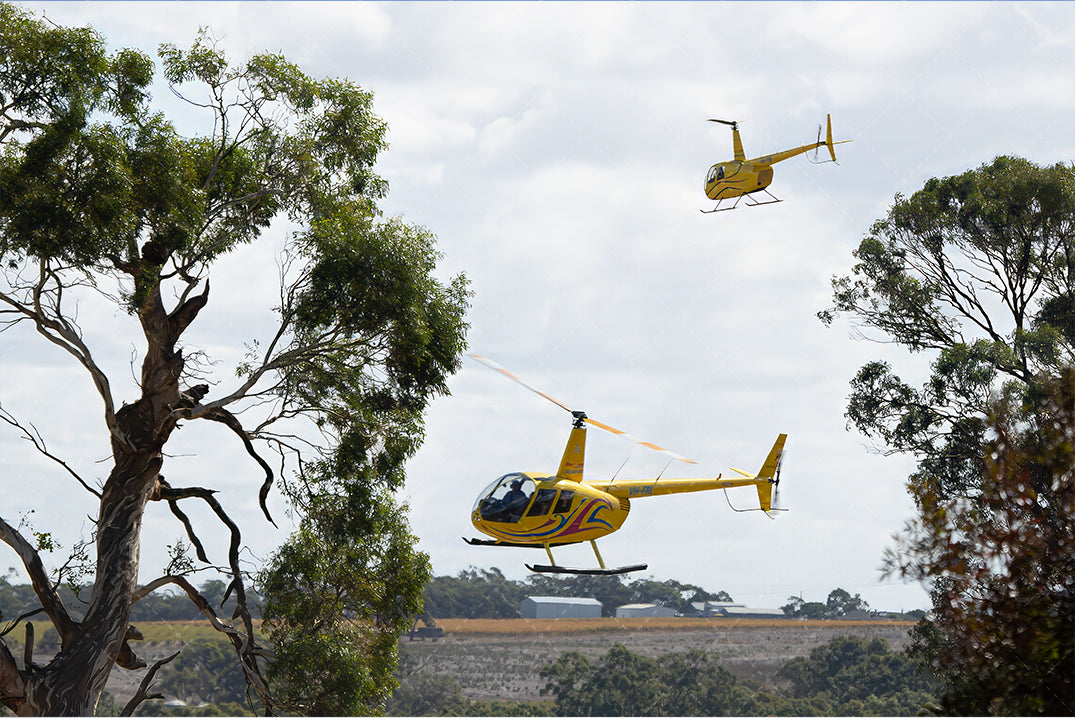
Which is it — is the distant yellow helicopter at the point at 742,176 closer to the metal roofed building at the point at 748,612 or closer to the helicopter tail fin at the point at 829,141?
the helicopter tail fin at the point at 829,141

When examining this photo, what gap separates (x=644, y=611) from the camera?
97500mm

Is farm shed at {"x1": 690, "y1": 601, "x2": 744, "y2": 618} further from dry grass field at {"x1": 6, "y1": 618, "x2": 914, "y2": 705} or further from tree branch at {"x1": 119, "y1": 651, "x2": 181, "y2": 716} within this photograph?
tree branch at {"x1": 119, "y1": 651, "x2": 181, "y2": 716}

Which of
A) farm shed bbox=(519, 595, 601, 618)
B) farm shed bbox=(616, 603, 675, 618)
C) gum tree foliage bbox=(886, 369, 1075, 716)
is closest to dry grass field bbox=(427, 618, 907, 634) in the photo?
farm shed bbox=(519, 595, 601, 618)

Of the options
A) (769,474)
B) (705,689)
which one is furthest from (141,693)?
(705,689)

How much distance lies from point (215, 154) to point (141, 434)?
4190 mm

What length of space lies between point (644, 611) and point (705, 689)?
41.3 metres

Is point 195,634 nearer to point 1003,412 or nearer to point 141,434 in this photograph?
point 141,434

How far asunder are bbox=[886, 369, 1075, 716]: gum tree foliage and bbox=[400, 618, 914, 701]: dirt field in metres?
61.2

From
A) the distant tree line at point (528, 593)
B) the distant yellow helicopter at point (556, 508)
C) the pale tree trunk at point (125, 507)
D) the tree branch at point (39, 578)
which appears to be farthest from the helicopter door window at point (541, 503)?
the distant tree line at point (528, 593)

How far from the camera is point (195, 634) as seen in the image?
6844cm

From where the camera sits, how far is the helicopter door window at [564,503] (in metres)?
12.8

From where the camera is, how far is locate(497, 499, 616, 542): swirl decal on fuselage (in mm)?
12719

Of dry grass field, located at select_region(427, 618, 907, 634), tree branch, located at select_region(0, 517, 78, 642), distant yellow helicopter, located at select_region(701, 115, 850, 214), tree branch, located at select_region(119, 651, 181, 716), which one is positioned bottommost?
dry grass field, located at select_region(427, 618, 907, 634)

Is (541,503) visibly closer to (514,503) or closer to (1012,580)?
(514,503)
